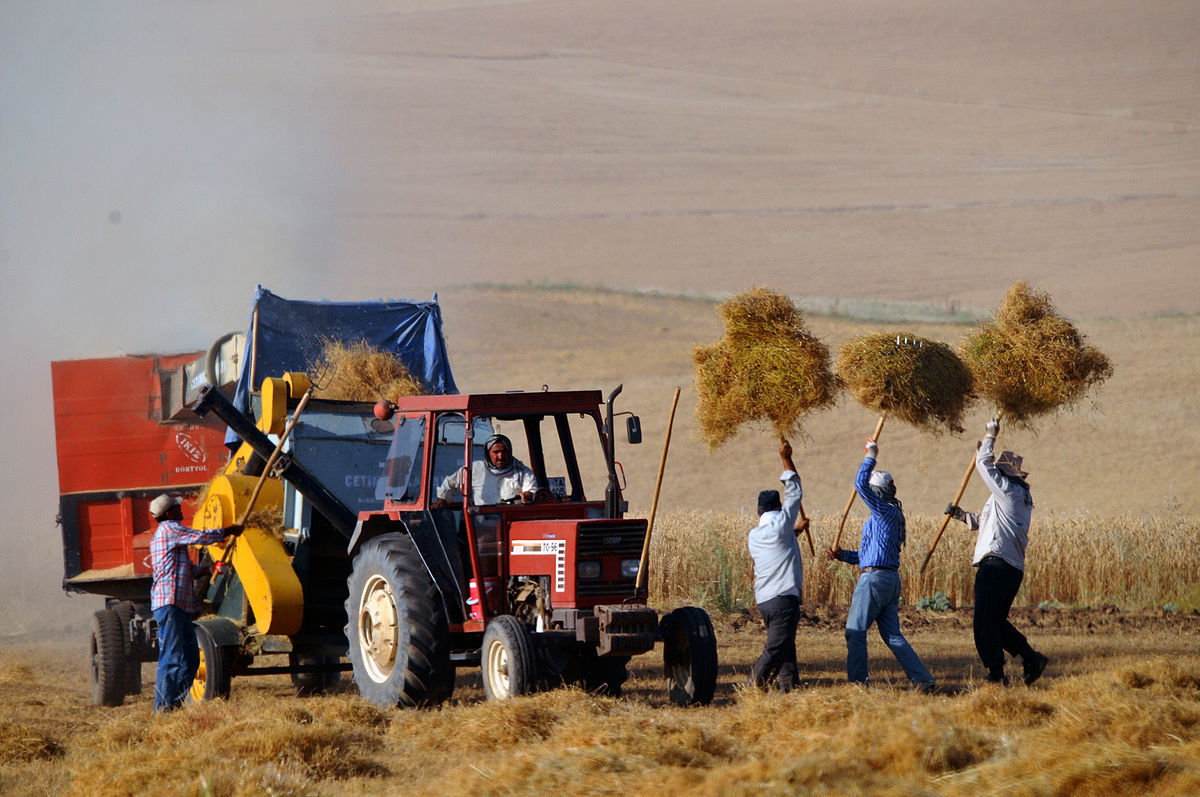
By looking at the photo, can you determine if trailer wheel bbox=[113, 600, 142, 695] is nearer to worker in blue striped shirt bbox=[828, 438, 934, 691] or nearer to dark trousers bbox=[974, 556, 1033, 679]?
worker in blue striped shirt bbox=[828, 438, 934, 691]

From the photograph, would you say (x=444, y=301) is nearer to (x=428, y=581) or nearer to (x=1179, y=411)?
(x=1179, y=411)

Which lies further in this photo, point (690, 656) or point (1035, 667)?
point (1035, 667)

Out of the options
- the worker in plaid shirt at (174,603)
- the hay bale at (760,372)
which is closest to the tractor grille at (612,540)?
the hay bale at (760,372)

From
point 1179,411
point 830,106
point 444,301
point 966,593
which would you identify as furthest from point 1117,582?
point 830,106

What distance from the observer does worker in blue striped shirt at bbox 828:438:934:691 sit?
9.91m

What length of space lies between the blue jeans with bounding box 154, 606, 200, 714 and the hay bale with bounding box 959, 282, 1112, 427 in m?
6.61

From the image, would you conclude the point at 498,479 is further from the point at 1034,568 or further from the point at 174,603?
the point at 1034,568

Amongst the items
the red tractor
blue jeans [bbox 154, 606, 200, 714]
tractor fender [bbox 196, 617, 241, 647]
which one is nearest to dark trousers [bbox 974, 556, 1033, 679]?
the red tractor

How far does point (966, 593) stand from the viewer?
1677 cm

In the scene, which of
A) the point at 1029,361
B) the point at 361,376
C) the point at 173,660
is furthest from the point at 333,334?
the point at 1029,361

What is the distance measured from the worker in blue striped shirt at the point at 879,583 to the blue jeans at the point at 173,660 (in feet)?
16.4

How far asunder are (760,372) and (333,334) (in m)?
4.85

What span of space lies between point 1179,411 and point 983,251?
89.9 feet

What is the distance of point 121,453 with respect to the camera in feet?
46.4
